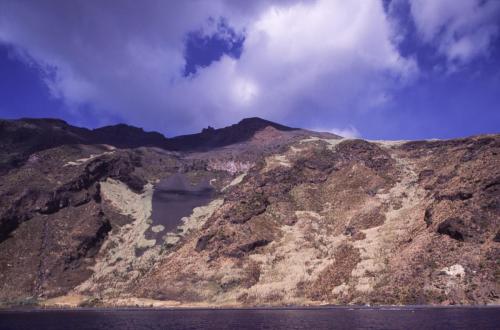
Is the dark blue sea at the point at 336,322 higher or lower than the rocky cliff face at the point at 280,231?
lower

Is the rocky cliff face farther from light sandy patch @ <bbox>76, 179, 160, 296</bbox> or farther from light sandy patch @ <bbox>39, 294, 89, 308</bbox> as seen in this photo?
light sandy patch @ <bbox>39, 294, 89, 308</bbox>

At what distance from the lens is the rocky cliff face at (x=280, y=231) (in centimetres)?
8425

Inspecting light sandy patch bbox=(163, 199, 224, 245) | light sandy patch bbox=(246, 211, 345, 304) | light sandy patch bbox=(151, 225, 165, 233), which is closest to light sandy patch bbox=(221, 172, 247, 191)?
light sandy patch bbox=(163, 199, 224, 245)

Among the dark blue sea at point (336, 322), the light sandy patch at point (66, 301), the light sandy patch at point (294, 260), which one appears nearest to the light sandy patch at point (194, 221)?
the light sandy patch at point (66, 301)

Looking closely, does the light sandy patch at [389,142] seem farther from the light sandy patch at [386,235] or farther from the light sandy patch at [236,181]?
the light sandy patch at [236,181]

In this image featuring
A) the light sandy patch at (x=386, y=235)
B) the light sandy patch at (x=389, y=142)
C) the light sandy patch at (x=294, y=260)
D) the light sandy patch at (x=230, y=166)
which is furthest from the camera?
the light sandy patch at (x=230, y=166)

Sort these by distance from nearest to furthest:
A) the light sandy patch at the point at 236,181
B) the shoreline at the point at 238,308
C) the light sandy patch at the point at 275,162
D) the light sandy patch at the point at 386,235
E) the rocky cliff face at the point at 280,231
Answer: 1. the shoreline at the point at 238,308
2. the rocky cliff face at the point at 280,231
3. the light sandy patch at the point at 386,235
4. the light sandy patch at the point at 275,162
5. the light sandy patch at the point at 236,181

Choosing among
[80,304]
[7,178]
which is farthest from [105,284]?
[7,178]

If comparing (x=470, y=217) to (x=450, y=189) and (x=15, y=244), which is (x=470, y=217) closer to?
(x=450, y=189)

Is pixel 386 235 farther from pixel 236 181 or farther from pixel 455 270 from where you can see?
pixel 236 181

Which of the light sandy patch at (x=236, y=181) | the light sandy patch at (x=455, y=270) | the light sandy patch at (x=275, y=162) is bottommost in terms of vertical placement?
the light sandy patch at (x=455, y=270)

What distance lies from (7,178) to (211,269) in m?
82.3

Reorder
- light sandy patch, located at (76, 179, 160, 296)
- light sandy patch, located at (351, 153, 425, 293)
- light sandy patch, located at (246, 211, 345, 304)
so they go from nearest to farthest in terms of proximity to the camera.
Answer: light sandy patch, located at (351, 153, 425, 293) < light sandy patch, located at (246, 211, 345, 304) < light sandy patch, located at (76, 179, 160, 296)

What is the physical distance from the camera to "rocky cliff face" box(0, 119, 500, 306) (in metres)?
84.2
